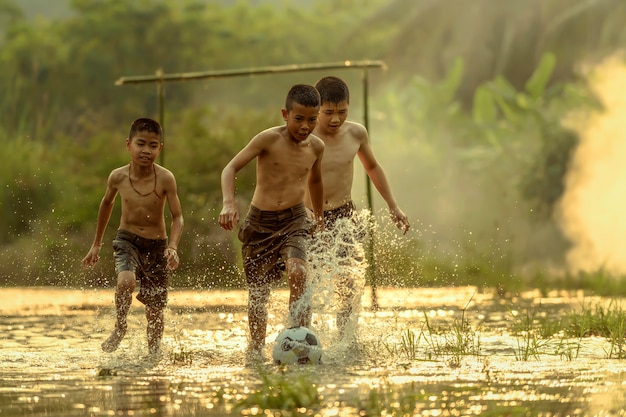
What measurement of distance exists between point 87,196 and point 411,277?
6.02 metres

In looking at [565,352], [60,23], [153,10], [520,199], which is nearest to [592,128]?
[520,199]

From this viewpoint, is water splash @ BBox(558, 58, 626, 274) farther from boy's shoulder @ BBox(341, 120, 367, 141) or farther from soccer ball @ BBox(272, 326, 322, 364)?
soccer ball @ BBox(272, 326, 322, 364)

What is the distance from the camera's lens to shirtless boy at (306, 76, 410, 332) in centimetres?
1052

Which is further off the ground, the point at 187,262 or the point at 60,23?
the point at 60,23

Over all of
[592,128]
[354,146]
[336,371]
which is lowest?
[336,371]

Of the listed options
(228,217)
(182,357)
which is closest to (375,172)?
(228,217)

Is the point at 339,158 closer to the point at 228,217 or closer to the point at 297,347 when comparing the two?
the point at 228,217

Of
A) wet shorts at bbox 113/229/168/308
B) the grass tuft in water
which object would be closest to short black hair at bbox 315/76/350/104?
wet shorts at bbox 113/229/168/308

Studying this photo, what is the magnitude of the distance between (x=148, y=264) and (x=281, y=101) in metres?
48.2

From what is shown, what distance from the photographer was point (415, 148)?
133 feet

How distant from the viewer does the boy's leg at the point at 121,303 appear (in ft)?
32.8

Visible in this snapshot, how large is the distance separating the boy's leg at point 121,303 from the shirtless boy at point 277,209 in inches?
31.3

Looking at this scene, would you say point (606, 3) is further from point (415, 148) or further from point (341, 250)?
point (341, 250)

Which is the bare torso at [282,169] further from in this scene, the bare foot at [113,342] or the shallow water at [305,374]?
the bare foot at [113,342]
